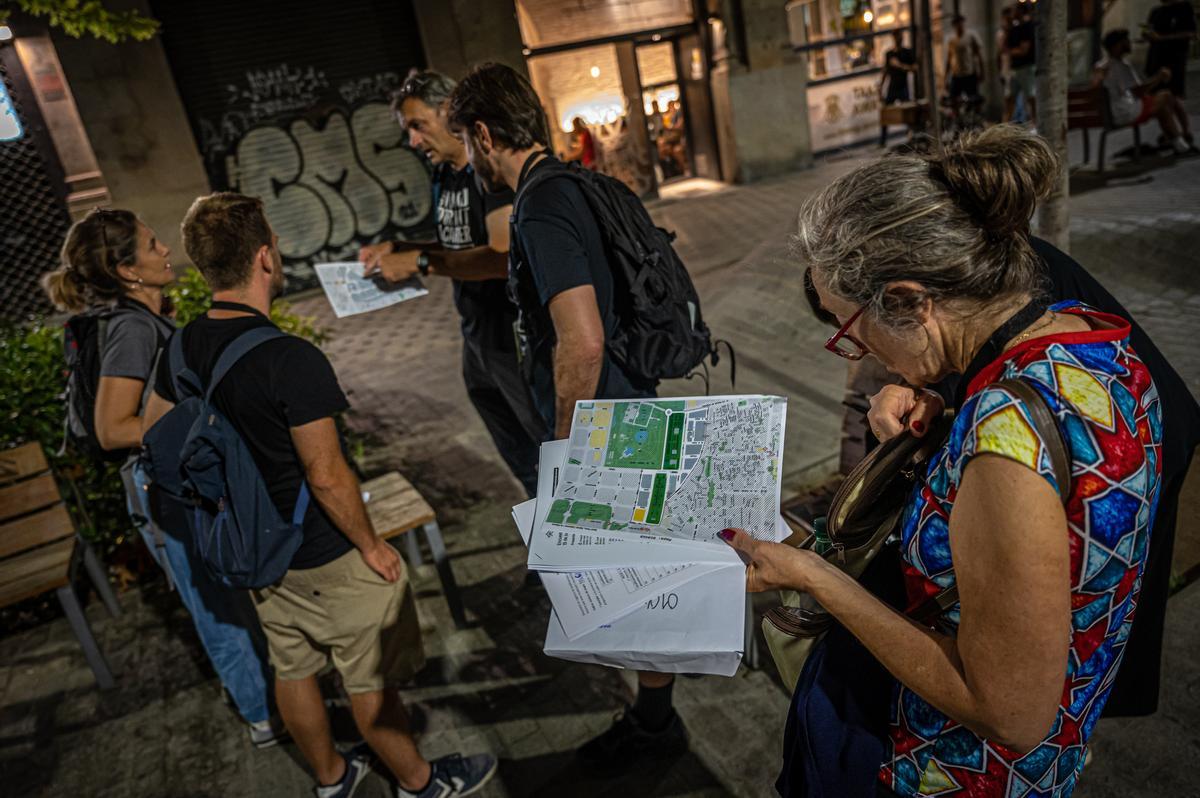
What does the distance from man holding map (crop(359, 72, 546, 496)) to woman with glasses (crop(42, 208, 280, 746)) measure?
2.80 feet

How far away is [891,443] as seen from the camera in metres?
1.50

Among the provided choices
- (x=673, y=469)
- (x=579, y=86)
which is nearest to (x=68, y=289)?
(x=673, y=469)

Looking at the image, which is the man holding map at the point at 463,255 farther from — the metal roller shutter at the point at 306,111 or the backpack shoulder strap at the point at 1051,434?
the metal roller shutter at the point at 306,111

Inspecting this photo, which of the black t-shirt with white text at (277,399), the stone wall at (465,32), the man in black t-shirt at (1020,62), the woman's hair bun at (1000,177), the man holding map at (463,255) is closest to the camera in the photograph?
the woman's hair bun at (1000,177)

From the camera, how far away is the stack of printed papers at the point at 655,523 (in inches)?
57.9

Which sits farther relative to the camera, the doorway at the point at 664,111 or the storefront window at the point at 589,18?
the doorway at the point at 664,111

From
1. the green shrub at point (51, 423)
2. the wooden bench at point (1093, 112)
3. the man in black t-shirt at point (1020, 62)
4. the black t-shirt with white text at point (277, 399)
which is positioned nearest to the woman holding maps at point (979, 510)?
the black t-shirt with white text at point (277, 399)

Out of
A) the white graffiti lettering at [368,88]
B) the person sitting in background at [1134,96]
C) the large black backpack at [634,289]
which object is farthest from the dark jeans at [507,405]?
the white graffiti lettering at [368,88]

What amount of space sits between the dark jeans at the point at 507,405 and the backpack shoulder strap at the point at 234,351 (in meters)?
1.31

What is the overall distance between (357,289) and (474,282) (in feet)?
1.71

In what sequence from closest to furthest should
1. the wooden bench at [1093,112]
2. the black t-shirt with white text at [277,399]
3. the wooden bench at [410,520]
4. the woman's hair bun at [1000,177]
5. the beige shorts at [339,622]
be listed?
the woman's hair bun at [1000,177] → the black t-shirt with white text at [277,399] → the beige shorts at [339,622] → the wooden bench at [410,520] → the wooden bench at [1093,112]

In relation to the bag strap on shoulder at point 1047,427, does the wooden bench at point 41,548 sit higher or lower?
lower

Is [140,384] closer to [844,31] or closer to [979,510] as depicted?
[979,510]

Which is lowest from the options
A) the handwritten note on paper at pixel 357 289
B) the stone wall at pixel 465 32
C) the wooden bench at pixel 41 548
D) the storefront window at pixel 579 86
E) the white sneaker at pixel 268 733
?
the white sneaker at pixel 268 733
